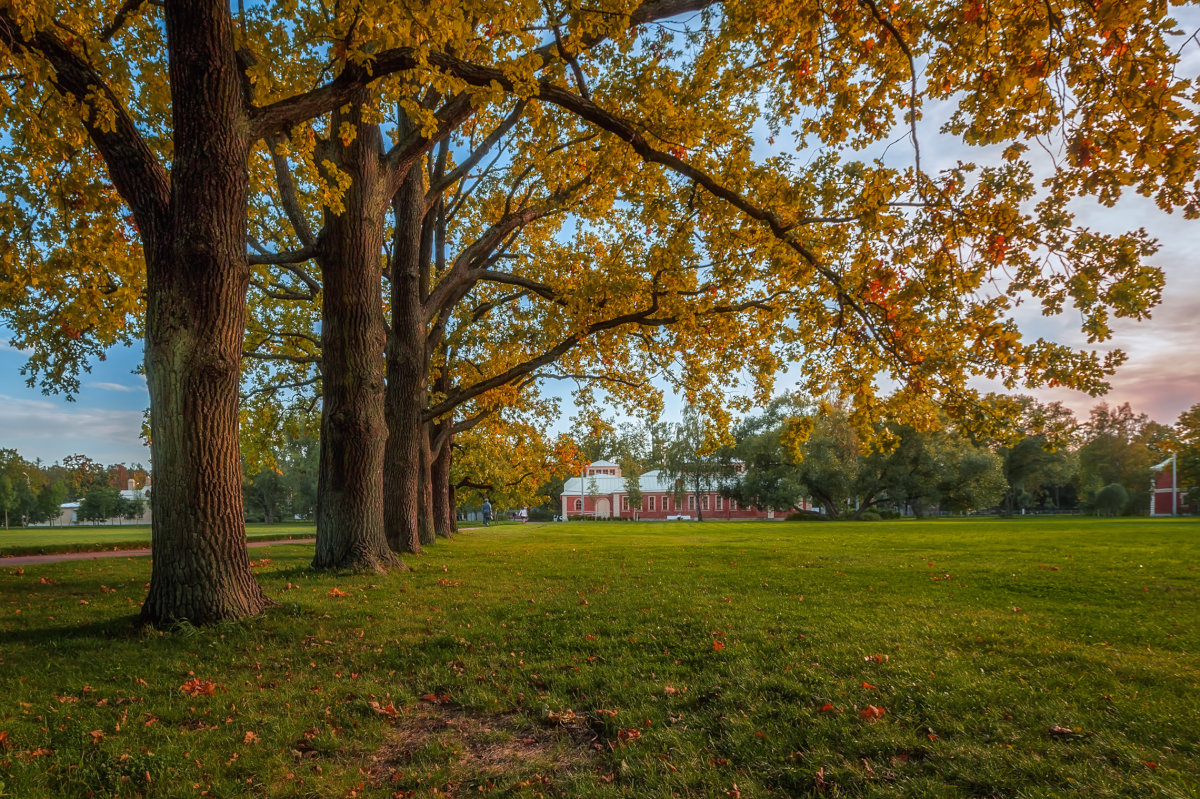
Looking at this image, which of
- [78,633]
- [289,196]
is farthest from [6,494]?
[78,633]

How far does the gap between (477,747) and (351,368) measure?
7874 mm

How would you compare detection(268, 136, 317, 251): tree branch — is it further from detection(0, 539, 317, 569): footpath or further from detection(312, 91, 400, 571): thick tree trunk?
detection(0, 539, 317, 569): footpath

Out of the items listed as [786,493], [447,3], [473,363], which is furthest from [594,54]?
[786,493]

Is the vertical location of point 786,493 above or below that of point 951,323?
below

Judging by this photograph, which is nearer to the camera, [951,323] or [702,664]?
[702,664]

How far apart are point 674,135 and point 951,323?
4046 mm

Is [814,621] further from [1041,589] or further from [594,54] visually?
[594,54]

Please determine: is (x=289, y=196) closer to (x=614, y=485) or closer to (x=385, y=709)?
(x=385, y=709)

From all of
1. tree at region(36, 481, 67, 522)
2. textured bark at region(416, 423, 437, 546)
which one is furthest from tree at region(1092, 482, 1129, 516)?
tree at region(36, 481, 67, 522)

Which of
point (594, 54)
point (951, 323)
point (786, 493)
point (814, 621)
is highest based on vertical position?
point (594, 54)

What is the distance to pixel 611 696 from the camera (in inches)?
182

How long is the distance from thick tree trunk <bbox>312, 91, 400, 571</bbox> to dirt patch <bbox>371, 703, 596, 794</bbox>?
21.6ft

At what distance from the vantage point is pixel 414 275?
45.2 feet

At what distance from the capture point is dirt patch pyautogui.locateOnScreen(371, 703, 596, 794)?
11.5ft
